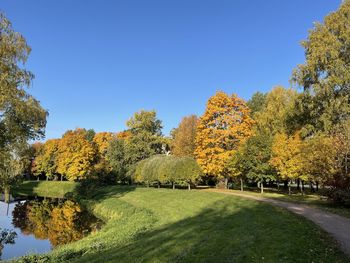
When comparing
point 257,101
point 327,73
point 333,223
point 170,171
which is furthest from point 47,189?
point 333,223

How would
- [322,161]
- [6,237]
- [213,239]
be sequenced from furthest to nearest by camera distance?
[6,237] < [322,161] < [213,239]

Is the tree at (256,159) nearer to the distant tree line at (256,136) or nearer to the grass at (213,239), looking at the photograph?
the distant tree line at (256,136)

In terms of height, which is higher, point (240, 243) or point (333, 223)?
point (333, 223)

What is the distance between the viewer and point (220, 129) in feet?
149

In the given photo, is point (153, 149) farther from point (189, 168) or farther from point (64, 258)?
point (64, 258)

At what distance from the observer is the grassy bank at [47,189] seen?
200 feet

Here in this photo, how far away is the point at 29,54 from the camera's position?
23453 millimetres

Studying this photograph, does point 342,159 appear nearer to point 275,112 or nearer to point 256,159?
point 256,159

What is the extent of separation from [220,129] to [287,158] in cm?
1176

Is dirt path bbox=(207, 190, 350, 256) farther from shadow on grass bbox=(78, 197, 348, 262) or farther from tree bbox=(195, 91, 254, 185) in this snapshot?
tree bbox=(195, 91, 254, 185)

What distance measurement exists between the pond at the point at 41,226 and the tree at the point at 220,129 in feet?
55.0

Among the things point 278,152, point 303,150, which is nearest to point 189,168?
point 278,152

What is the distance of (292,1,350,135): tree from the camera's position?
3234 cm

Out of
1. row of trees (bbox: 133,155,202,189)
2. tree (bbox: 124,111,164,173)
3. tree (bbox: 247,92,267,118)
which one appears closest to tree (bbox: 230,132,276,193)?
row of trees (bbox: 133,155,202,189)
